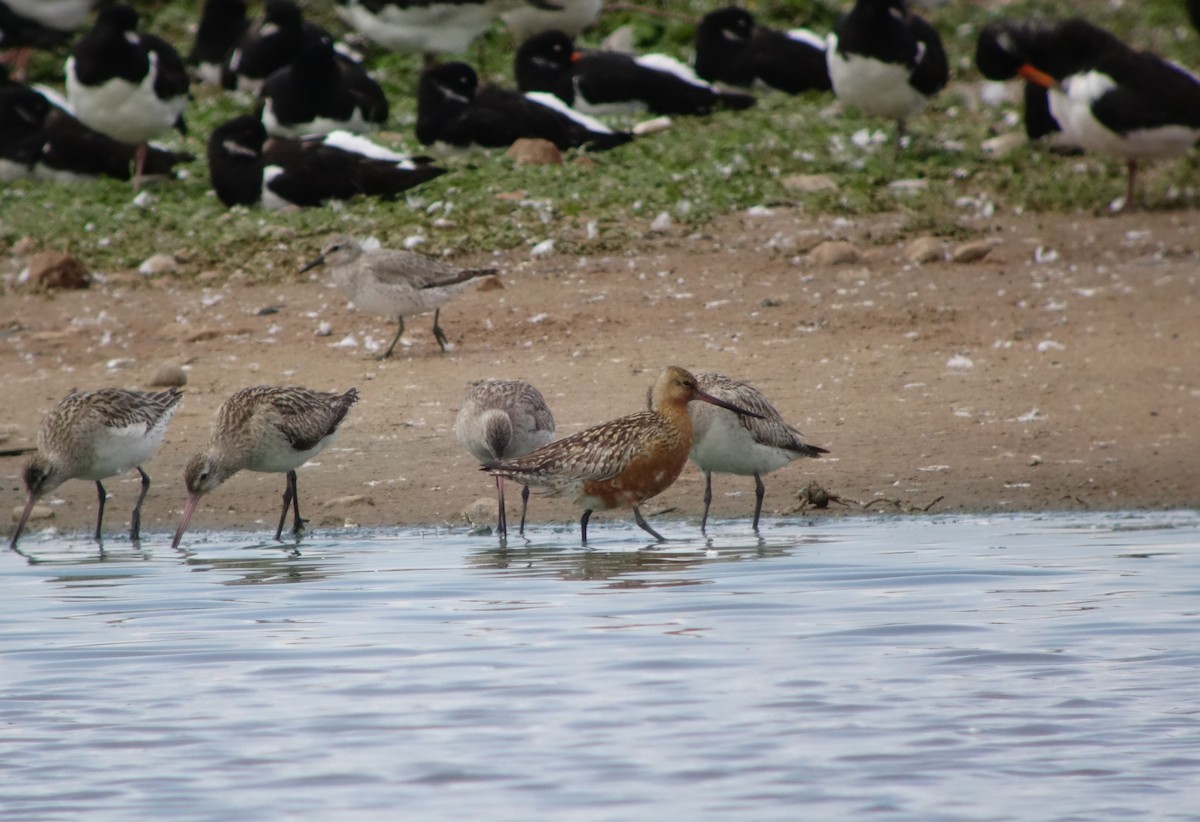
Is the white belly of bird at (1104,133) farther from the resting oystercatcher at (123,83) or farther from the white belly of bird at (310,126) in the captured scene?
the resting oystercatcher at (123,83)

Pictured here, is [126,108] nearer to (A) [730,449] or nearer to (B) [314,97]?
(B) [314,97]

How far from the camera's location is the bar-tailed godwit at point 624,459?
9125 millimetres

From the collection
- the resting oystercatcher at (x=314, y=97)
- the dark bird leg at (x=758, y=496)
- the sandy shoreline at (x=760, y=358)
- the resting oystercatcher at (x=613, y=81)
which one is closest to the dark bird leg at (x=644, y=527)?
the dark bird leg at (x=758, y=496)

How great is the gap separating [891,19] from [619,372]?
682cm

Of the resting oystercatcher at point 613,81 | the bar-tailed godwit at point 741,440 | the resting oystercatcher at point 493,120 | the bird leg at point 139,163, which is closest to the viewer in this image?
the bar-tailed godwit at point 741,440

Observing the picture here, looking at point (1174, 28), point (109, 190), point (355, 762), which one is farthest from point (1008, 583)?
point (1174, 28)

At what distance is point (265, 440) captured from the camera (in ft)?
32.0

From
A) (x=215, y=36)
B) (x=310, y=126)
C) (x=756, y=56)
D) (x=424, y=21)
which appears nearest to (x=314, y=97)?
(x=310, y=126)

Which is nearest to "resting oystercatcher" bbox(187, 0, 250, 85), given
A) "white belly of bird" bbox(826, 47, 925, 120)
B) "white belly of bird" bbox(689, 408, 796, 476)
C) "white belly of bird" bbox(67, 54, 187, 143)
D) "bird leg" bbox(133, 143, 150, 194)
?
"white belly of bird" bbox(67, 54, 187, 143)

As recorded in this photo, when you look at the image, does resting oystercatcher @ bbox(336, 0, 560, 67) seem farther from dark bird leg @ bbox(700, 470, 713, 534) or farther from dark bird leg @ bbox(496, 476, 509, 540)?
dark bird leg @ bbox(496, 476, 509, 540)

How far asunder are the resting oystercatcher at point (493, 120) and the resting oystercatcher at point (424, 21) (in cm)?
233

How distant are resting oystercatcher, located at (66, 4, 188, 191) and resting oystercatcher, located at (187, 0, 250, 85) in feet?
9.99

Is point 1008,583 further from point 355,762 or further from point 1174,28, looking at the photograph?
point 1174,28

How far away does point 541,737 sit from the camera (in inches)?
229
